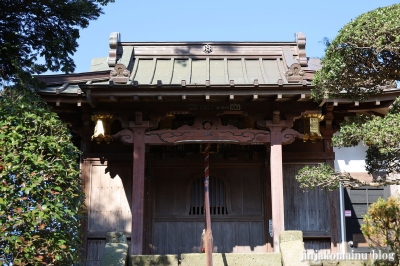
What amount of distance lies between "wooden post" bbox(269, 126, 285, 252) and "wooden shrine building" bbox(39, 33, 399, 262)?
0.10 ft

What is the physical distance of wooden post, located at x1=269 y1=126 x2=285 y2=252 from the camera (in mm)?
11281

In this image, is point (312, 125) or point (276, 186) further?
point (312, 125)

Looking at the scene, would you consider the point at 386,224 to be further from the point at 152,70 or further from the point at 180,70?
the point at 152,70

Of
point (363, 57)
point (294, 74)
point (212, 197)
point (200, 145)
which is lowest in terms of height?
point (212, 197)

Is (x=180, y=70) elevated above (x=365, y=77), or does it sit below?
above

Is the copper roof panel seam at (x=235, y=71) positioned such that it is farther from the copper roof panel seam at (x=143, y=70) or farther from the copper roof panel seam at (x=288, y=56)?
the copper roof panel seam at (x=143, y=70)

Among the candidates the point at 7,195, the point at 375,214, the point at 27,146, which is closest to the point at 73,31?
the point at 27,146

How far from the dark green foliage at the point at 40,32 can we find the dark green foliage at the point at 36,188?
243 centimetres

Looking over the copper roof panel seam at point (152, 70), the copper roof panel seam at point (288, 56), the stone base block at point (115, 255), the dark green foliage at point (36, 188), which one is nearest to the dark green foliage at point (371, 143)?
the copper roof panel seam at point (288, 56)

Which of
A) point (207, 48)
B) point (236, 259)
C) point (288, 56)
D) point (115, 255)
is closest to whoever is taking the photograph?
point (115, 255)

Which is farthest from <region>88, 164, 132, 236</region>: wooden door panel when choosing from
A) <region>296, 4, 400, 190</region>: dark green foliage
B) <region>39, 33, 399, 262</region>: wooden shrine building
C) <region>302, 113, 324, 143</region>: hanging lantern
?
<region>296, 4, 400, 190</region>: dark green foliage

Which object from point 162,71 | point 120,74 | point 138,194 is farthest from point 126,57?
point 138,194

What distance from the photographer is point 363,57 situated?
29.5ft

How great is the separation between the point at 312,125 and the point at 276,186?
1729mm
